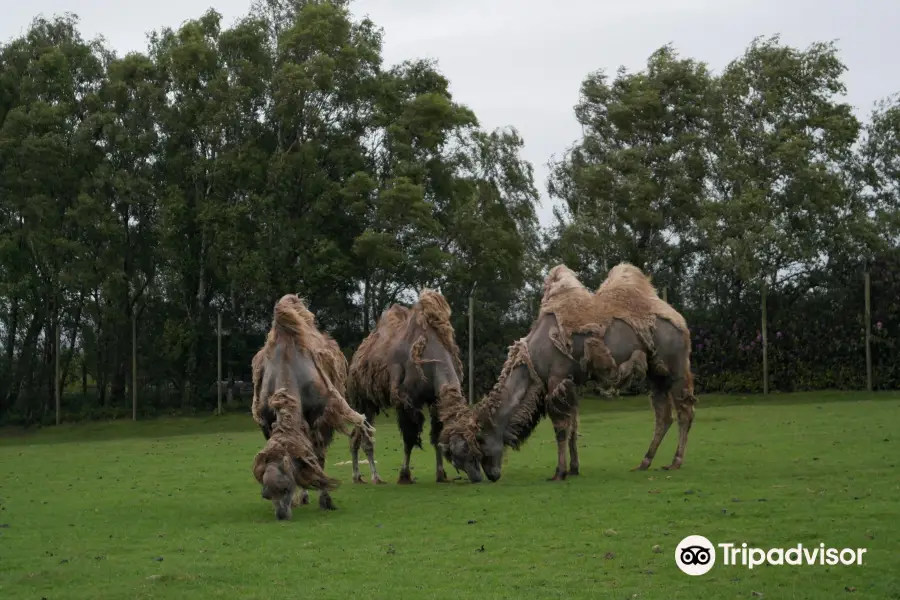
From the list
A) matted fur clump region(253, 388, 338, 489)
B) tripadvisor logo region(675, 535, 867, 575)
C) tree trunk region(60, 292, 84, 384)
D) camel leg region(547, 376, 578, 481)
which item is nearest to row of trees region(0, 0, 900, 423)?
tree trunk region(60, 292, 84, 384)

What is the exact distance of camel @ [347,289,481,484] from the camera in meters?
15.7

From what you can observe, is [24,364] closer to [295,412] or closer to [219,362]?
[219,362]

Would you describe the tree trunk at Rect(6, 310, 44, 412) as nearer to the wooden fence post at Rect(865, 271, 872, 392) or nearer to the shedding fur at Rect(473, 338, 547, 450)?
the wooden fence post at Rect(865, 271, 872, 392)

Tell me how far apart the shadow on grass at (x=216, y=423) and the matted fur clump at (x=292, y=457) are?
45.7 ft

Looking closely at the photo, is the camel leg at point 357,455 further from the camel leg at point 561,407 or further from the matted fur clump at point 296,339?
the camel leg at point 561,407

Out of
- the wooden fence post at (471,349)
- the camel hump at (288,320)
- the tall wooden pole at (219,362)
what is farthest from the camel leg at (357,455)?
the tall wooden pole at (219,362)

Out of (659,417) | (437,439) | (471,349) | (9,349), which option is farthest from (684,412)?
(9,349)

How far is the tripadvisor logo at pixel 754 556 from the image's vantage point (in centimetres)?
920

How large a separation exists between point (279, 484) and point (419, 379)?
3.89 meters

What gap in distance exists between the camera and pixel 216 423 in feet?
109

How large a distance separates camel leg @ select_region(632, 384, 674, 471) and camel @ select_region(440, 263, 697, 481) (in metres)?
0.01

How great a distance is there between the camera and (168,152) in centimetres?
3781

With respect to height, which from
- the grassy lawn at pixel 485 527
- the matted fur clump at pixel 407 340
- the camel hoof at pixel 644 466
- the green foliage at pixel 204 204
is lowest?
the grassy lawn at pixel 485 527

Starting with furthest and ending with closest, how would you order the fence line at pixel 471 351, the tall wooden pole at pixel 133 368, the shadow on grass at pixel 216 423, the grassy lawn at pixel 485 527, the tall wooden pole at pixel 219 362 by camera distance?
the tall wooden pole at pixel 133 368, the tall wooden pole at pixel 219 362, the fence line at pixel 471 351, the shadow on grass at pixel 216 423, the grassy lawn at pixel 485 527
